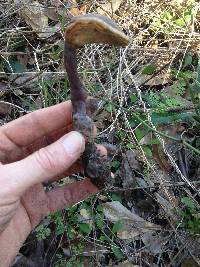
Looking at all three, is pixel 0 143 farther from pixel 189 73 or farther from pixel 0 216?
pixel 189 73

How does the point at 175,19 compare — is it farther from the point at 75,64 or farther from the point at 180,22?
the point at 75,64

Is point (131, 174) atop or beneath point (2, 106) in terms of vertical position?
beneath

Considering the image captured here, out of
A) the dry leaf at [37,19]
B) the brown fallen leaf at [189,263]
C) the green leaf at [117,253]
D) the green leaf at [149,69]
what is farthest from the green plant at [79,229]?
the dry leaf at [37,19]

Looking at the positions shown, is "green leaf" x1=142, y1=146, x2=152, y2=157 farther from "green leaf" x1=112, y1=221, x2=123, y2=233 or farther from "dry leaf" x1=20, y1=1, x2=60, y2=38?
"dry leaf" x1=20, y1=1, x2=60, y2=38

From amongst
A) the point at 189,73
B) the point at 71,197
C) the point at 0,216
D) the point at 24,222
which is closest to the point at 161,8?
the point at 189,73

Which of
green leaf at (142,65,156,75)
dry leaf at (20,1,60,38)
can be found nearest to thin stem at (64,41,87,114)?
green leaf at (142,65,156,75)

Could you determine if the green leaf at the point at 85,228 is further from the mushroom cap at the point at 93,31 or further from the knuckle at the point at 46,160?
the mushroom cap at the point at 93,31
